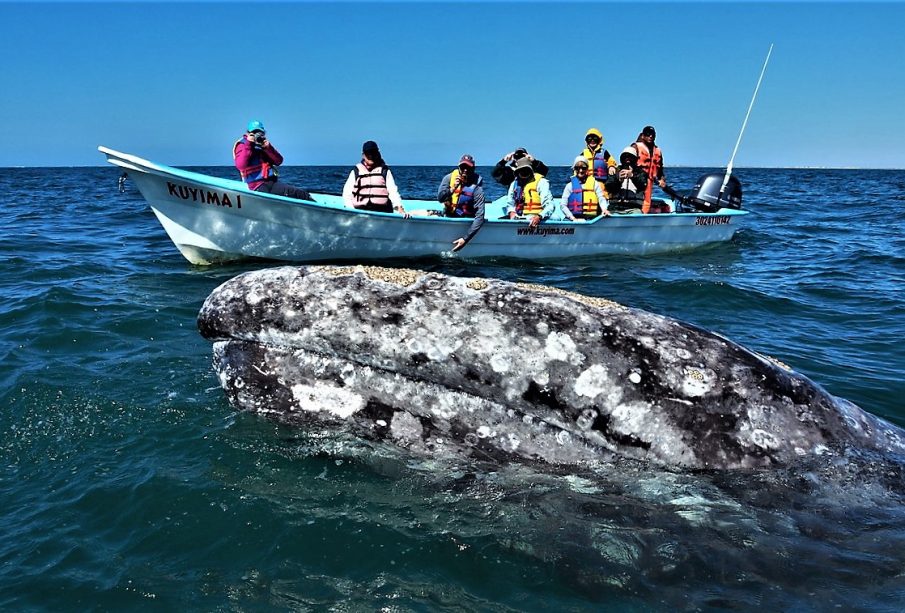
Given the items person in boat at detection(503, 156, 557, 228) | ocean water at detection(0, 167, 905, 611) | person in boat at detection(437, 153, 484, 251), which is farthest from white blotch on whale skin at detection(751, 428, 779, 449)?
person in boat at detection(503, 156, 557, 228)

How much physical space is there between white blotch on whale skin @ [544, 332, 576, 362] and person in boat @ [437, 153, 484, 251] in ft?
31.4

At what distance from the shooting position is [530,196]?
14.6 meters

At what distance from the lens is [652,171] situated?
16906mm

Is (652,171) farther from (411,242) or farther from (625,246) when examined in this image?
(411,242)

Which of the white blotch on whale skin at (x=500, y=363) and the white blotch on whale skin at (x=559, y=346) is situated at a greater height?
the white blotch on whale skin at (x=559, y=346)

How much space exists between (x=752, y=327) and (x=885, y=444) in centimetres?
525

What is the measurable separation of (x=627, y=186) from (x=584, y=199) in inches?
100

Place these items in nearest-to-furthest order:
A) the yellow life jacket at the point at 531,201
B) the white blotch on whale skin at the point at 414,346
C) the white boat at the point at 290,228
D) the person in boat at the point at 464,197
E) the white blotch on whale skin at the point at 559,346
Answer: the white blotch on whale skin at the point at 559,346 → the white blotch on whale skin at the point at 414,346 → the white boat at the point at 290,228 → the person in boat at the point at 464,197 → the yellow life jacket at the point at 531,201

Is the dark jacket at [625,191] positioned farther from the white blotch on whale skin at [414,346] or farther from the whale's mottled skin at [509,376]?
the white blotch on whale skin at [414,346]

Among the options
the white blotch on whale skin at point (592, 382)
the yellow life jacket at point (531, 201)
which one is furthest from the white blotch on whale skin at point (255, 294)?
the yellow life jacket at point (531, 201)

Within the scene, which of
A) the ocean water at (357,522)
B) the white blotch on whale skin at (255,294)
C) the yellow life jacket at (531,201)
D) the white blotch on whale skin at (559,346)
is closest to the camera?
the ocean water at (357,522)

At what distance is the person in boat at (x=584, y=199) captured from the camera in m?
15.3

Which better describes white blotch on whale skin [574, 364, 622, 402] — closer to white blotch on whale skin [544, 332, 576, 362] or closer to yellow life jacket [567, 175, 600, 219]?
white blotch on whale skin [544, 332, 576, 362]

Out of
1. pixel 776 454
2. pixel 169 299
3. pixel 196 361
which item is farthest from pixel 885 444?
pixel 169 299
